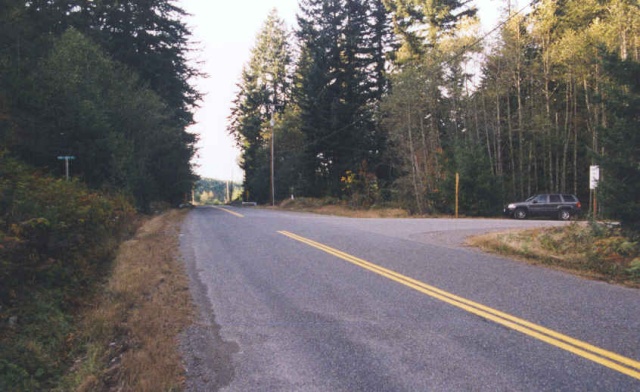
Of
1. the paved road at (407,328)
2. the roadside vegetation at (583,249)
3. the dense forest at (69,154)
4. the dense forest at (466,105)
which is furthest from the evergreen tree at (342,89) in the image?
the paved road at (407,328)

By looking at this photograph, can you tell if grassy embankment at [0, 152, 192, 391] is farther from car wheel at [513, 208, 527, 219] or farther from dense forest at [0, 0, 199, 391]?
car wheel at [513, 208, 527, 219]

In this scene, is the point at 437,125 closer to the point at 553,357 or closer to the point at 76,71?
the point at 76,71

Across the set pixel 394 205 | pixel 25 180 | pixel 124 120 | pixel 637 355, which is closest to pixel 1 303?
pixel 25 180

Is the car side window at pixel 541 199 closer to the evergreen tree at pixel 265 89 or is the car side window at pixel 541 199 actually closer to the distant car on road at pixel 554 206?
the distant car on road at pixel 554 206

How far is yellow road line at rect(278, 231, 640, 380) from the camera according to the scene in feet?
11.6

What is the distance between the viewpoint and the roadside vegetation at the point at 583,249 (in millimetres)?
7230

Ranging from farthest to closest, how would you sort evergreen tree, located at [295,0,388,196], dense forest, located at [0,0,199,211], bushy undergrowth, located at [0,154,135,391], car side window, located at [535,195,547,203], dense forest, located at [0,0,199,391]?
evergreen tree, located at [295,0,388,196], car side window, located at [535,195,547,203], dense forest, located at [0,0,199,211], dense forest, located at [0,0,199,391], bushy undergrowth, located at [0,154,135,391]

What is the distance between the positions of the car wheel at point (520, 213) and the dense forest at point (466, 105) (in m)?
1.64

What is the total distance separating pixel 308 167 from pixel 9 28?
23.6m

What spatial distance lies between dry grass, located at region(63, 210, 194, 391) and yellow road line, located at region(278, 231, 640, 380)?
10.7 feet

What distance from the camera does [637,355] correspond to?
12.1ft

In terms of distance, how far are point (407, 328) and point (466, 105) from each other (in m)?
25.3

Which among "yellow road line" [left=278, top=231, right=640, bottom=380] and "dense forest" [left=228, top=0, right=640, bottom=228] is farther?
"dense forest" [left=228, top=0, right=640, bottom=228]

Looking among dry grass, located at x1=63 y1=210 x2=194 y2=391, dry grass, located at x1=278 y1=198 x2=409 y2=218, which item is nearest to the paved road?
dry grass, located at x1=63 y1=210 x2=194 y2=391
